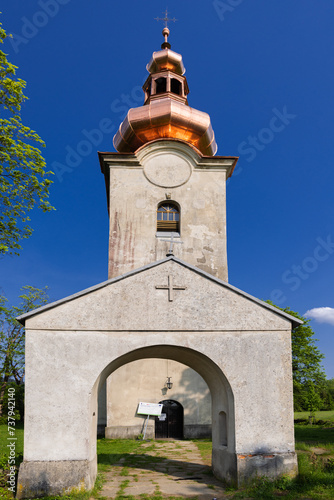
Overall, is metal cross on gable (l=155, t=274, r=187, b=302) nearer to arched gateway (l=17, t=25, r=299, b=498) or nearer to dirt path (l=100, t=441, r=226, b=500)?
arched gateway (l=17, t=25, r=299, b=498)

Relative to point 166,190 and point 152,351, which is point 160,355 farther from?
point 166,190

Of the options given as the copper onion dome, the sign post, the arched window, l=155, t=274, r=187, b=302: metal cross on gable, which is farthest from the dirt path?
the arched window

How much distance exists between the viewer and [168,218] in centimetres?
1642

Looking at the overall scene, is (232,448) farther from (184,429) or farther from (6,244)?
(184,429)

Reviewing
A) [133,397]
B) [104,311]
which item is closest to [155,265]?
[104,311]

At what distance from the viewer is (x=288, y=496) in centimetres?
746

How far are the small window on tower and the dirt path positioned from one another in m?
15.8

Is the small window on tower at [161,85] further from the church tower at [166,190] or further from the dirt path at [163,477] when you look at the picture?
the dirt path at [163,477]

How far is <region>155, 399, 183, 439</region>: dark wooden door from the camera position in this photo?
55.9 ft

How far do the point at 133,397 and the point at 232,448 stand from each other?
28.3 ft

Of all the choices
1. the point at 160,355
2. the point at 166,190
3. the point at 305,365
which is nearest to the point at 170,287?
the point at 160,355

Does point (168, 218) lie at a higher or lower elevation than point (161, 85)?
lower

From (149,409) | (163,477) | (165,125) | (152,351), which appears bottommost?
(163,477)

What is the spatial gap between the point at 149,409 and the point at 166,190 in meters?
8.63
